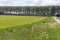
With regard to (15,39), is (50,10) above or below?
below

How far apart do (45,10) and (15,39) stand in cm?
9734

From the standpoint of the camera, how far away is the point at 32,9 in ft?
406

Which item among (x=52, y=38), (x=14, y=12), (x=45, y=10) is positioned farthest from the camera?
(x=14, y=12)

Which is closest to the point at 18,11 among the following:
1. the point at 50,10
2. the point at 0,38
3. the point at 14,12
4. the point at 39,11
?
the point at 14,12

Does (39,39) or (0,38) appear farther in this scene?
(0,38)

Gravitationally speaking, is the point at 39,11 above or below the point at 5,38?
below

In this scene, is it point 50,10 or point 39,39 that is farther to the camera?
point 50,10

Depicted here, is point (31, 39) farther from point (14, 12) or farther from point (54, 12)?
point (14, 12)

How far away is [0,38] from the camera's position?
17.7 metres

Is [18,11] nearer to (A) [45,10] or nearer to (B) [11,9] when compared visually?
(B) [11,9]

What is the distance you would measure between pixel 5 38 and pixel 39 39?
3.19 meters

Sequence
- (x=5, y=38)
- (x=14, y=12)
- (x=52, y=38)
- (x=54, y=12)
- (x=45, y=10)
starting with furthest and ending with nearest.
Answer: (x=14, y=12) → (x=45, y=10) → (x=54, y=12) → (x=5, y=38) → (x=52, y=38)

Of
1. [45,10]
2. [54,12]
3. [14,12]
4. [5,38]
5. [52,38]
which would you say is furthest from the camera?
[14,12]

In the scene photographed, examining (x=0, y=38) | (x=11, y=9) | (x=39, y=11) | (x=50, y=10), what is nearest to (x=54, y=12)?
(x=50, y=10)
